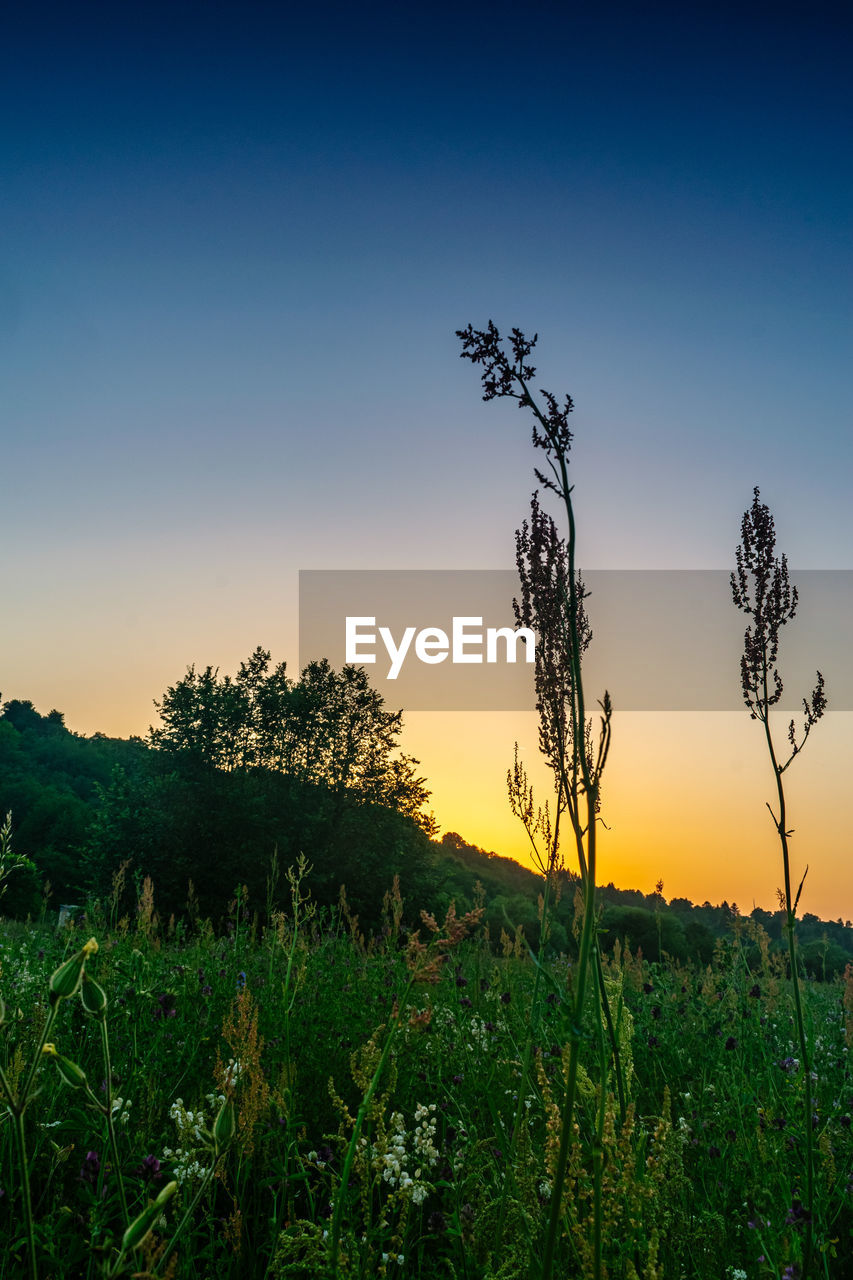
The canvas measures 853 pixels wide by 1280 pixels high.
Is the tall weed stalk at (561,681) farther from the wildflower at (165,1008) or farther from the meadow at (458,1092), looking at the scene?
the wildflower at (165,1008)

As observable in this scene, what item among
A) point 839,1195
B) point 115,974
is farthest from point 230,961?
point 839,1195

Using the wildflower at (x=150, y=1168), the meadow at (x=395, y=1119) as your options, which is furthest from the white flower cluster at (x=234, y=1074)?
the wildflower at (x=150, y=1168)

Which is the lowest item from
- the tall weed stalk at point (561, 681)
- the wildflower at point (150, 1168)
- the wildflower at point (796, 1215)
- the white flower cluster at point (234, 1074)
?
the wildflower at point (796, 1215)

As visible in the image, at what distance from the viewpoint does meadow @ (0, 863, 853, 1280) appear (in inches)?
75.7

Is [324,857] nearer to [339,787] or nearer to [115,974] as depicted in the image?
[339,787]

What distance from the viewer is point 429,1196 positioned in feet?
11.2

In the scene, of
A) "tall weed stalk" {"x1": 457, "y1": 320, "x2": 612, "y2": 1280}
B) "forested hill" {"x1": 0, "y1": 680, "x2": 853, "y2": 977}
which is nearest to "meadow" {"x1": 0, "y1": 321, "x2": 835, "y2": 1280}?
"tall weed stalk" {"x1": 457, "y1": 320, "x2": 612, "y2": 1280}

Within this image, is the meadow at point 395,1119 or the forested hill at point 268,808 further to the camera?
the forested hill at point 268,808

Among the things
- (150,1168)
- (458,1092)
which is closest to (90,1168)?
(150,1168)

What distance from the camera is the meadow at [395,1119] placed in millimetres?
1924

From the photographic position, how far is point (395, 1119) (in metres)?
2.24

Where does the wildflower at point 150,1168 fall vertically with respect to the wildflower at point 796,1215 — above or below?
above

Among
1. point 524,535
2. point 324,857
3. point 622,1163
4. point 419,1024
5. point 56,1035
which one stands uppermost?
point 524,535

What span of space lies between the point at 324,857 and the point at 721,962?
25.8 metres
